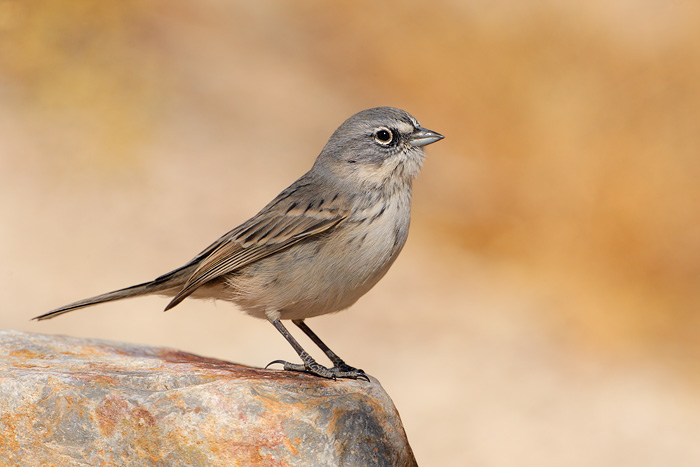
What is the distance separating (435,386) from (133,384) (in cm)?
583

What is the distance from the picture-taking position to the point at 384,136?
227 inches

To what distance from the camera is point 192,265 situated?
19.6 feet

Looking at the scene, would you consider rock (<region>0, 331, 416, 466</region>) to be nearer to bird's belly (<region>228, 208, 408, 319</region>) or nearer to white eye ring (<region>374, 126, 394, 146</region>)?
bird's belly (<region>228, 208, 408, 319</region>)

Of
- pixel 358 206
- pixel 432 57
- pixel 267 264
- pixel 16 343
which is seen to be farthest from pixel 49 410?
pixel 432 57

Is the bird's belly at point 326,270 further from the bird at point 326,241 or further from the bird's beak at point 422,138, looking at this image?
the bird's beak at point 422,138

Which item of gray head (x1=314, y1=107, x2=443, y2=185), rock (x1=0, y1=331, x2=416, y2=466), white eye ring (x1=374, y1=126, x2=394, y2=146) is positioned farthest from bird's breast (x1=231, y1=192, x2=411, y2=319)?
rock (x1=0, y1=331, x2=416, y2=466)

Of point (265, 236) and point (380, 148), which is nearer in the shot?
point (265, 236)

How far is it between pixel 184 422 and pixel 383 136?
2548mm

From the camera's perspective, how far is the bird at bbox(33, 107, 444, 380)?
5250 millimetres

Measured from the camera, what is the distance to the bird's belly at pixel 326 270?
17.1 feet

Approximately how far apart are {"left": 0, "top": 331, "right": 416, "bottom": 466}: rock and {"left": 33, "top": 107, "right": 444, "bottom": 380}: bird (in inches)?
31.1

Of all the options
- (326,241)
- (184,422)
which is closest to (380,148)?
(326,241)

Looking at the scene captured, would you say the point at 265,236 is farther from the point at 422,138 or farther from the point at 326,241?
the point at 422,138

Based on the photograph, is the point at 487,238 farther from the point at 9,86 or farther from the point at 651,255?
the point at 9,86
